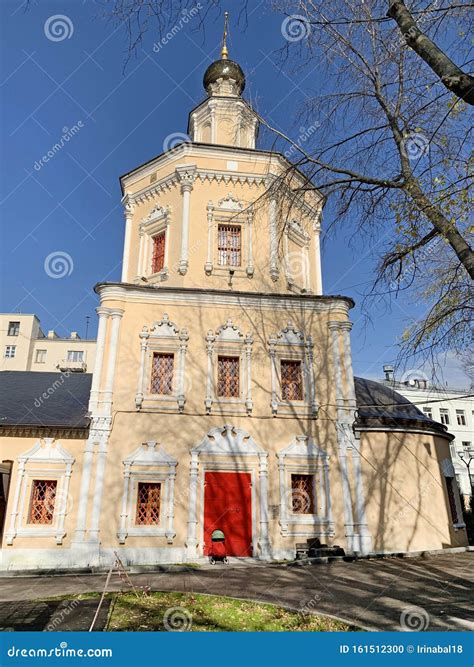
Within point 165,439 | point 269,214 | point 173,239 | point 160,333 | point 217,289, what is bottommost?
point 165,439

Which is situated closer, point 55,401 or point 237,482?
point 237,482

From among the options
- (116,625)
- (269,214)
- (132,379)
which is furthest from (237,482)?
(269,214)

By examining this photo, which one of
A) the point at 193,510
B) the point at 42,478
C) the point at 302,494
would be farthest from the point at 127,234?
the point at 302,494

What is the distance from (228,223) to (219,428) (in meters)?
7.13

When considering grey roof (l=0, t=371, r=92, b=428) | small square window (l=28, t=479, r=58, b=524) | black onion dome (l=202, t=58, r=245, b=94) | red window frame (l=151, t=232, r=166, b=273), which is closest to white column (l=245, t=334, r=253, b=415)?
red window frame (l=151, t=232, r=166, b=273)

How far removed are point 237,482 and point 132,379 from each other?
14.5 ft

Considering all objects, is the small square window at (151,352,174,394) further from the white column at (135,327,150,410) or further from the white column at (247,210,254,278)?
the white column at (247,210,254,278)

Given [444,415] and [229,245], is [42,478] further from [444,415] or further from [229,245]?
[444,415]

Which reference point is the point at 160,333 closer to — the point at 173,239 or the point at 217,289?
the point at 217,289

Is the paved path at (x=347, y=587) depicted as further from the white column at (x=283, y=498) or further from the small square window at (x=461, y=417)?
the small square window at (x=461, y=417)

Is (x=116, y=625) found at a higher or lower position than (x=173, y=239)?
lower

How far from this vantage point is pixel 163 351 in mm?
14844

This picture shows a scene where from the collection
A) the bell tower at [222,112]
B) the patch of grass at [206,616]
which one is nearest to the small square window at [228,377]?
the patch of grass at [206,616]

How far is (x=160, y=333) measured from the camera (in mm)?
14961
